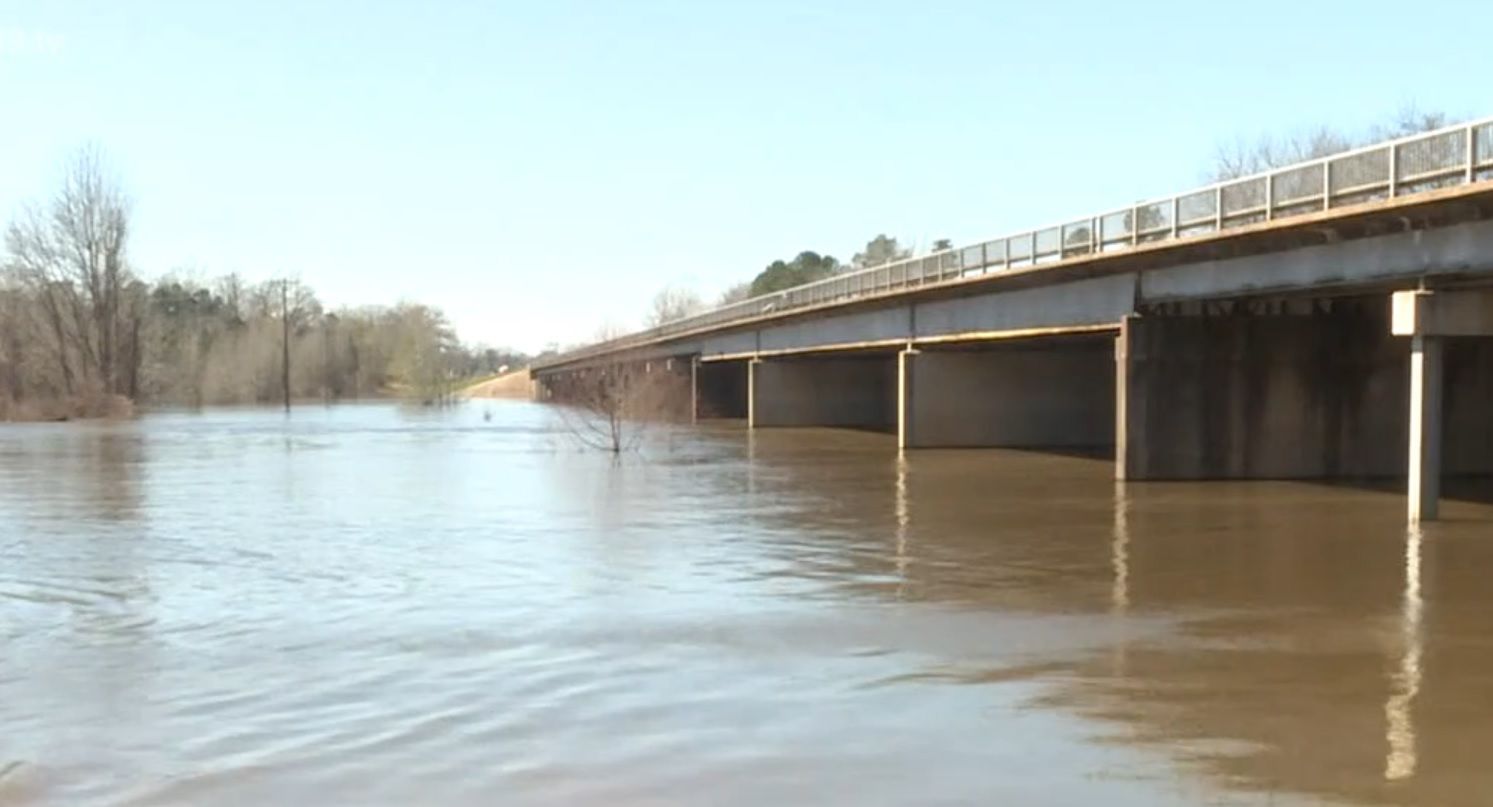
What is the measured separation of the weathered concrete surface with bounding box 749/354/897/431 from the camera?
74812 millimetres

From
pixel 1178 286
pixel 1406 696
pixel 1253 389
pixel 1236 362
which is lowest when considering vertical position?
pixel 1406 696

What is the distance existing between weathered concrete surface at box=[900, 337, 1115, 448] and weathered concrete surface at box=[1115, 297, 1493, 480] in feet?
53.5

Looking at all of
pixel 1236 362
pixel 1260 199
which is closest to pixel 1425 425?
pixel 1260 199

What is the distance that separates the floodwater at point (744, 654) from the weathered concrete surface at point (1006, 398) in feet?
74.3

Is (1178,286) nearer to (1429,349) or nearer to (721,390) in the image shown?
(1429,349)

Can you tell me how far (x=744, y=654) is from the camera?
12.9m

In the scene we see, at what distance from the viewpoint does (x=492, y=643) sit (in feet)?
44.0

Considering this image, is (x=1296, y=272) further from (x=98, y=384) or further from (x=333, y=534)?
(x=98, y=384)

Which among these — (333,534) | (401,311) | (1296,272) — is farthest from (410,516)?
(401,311)

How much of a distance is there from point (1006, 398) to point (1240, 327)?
1811 cm

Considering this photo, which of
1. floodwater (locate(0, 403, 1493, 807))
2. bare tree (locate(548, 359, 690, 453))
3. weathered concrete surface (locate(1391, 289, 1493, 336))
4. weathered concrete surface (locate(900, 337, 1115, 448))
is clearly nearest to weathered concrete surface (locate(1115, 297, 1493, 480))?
floodwater (locate(0, 403, 1493, 807))

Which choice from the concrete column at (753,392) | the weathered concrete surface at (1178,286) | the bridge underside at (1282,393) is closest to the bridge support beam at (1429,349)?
the weathered concrete surface at (1178,286)

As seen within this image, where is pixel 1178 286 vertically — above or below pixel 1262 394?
above

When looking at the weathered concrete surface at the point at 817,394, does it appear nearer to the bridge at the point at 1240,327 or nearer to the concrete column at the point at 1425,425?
the bridge at the point at 1240,327
